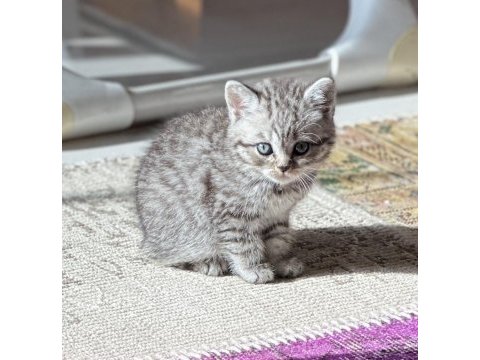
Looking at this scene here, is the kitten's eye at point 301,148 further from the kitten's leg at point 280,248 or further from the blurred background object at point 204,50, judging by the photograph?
the blurred background object at point 204,50

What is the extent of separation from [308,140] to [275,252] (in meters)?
0.30

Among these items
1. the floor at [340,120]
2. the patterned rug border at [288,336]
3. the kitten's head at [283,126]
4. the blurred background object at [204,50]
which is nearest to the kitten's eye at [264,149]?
the kitten's head at [283,126]

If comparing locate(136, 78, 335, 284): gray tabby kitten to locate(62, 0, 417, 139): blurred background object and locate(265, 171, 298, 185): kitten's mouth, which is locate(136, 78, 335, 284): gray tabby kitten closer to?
locate(265, 171, 298, 185): kitten's mouth

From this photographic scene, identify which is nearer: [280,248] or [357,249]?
[280,248]

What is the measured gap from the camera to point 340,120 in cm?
328

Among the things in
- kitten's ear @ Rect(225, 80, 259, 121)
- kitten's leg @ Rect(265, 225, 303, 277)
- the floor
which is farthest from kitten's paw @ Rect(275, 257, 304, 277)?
the floor

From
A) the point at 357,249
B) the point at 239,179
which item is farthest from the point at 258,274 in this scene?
the point at 357,249

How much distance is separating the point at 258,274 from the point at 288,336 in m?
0.25

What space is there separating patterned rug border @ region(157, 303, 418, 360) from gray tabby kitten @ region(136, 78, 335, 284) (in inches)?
9.2

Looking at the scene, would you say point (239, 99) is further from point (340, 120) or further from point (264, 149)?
point (340, 120)

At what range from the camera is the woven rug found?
1840 millimetres

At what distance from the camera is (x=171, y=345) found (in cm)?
183

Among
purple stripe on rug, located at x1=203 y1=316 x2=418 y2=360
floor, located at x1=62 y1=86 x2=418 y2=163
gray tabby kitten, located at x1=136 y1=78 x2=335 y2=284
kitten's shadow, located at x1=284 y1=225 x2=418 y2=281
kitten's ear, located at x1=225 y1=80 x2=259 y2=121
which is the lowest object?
floor, located at x1=62 y1=86 x2=418 y2=163
